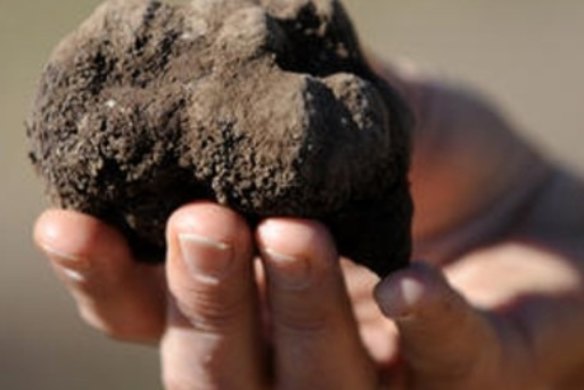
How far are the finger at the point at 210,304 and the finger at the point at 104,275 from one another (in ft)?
0.29

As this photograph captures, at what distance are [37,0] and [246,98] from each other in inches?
186

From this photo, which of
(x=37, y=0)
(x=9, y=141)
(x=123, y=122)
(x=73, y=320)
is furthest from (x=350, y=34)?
(x=37, y=0)

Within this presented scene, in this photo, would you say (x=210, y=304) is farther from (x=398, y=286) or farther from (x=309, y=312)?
(x=398, y=286)

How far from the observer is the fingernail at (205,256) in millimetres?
1844

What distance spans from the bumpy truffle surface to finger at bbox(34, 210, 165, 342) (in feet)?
0.09

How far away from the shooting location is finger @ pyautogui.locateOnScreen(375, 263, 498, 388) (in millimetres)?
1923

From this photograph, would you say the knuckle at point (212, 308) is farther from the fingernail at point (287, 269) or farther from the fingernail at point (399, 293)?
the fingernail at point (399, 293)

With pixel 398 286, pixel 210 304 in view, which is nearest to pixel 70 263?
pixel 210 304

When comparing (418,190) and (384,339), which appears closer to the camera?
(384,339)

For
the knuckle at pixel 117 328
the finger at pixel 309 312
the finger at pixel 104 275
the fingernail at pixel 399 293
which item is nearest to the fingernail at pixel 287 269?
the finger at pixel 309 312

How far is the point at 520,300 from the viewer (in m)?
2.43

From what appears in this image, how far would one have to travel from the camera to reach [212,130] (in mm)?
1828

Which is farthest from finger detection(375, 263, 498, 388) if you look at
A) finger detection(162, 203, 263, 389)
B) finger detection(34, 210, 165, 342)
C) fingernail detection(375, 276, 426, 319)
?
finger detection(34, 210, 165, 342)

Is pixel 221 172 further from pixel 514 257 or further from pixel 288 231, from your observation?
pixel 514 257
